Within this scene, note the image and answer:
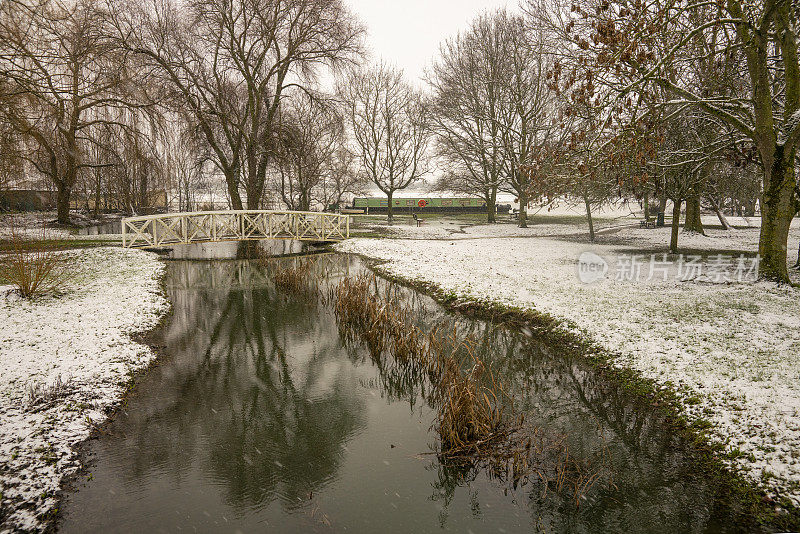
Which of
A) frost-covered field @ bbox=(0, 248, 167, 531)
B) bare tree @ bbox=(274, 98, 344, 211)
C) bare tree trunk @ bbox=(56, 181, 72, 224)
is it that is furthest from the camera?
bare tree trunk @ bbox=(56, 181, 72, 224)

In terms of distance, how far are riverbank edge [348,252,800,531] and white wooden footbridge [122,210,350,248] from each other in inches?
482

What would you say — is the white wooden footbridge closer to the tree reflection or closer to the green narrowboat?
the tree reflection

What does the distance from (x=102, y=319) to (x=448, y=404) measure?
7067mm


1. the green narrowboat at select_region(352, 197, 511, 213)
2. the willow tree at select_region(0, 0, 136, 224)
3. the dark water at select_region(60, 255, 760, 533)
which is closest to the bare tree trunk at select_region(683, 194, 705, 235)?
the dark water at select_region(60, 255, 760, 533)

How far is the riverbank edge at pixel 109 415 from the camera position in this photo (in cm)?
368

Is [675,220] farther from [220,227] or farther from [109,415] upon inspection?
[220,227]

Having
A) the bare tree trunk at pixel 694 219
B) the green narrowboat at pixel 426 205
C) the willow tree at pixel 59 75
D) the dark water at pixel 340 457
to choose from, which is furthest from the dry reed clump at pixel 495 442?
the green narrowboat at pixel 426 205

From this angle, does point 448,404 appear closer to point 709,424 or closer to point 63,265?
point 709,424

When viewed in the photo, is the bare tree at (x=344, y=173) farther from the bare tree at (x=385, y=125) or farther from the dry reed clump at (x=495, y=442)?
the dry reed clump at (x=495, y=442)

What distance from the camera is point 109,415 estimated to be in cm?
523

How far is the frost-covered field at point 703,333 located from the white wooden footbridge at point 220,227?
373 inches

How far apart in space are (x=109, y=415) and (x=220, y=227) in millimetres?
15871

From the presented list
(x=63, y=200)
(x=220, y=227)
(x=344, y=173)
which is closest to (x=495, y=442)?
(x=220, y=227)

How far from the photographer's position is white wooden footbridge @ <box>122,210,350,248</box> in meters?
17.8
